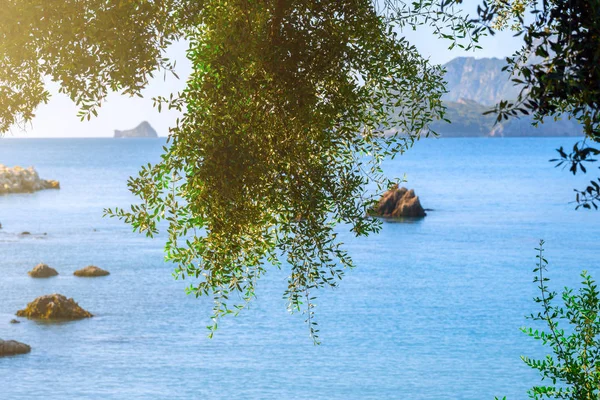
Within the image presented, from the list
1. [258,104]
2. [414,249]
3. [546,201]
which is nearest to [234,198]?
[258,104]

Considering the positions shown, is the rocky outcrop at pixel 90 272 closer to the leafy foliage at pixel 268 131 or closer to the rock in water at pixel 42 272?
the rock in water at pixel 42 272

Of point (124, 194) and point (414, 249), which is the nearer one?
point (414, 249)

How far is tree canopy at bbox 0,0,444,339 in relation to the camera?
9766 millimetres

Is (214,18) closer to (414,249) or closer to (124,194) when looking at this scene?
(414,249)

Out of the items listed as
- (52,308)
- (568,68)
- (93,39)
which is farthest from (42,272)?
(568,68)

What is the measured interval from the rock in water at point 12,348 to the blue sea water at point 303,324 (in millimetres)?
509

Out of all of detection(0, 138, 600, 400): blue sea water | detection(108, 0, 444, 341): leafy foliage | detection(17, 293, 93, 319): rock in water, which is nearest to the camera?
detection(108, 0, 444, 341): leafy foliage

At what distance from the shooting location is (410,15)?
37.5ft

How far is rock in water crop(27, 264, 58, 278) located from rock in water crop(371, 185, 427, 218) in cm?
3876

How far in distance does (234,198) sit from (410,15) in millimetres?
3512

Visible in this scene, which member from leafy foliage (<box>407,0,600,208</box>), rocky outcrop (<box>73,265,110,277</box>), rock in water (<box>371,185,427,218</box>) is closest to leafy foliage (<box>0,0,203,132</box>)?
leafy foliage (<box>407,0,600,208</box>)

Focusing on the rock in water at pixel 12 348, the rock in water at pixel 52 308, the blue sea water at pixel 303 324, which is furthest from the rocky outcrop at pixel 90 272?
the rock in water at pixel 12 348

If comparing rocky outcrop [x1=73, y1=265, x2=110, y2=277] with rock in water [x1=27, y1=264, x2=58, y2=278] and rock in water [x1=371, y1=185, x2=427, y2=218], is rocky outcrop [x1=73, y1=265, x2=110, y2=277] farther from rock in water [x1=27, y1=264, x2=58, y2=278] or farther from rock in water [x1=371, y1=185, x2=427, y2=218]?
rock in water [x1=371, y1=185, x2=427, y2=218]

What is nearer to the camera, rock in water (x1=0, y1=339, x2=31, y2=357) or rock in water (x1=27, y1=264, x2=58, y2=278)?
rock in water (x1=0, y1=339, x2=31, y2=357)
